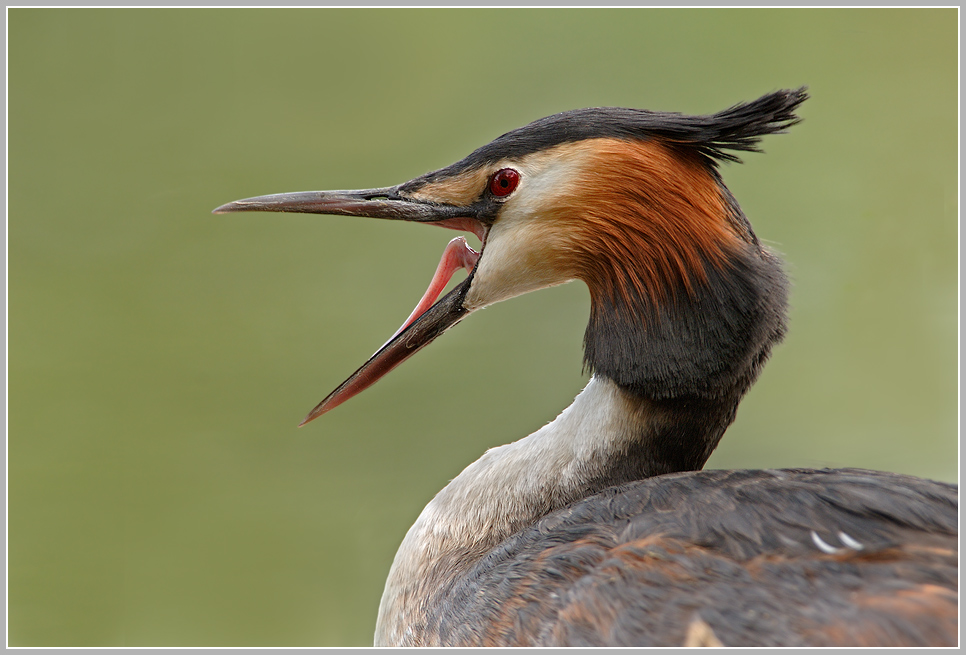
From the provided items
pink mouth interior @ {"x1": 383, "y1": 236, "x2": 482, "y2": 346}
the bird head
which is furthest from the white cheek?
pink mouth interior @ {"x1": 383, "y1": 236, "x2": 482, "y2": 346}

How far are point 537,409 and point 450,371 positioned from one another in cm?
50

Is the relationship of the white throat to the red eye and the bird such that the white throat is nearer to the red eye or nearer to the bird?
the bird

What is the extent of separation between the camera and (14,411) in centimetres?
374

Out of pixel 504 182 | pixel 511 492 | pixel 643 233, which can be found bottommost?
pixel 511 492

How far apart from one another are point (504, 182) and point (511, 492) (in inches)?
23.7

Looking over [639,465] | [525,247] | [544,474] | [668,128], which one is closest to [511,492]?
[544,474]

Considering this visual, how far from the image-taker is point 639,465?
4.94 ft

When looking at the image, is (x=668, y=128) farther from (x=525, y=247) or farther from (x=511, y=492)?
(x=511, y=492)

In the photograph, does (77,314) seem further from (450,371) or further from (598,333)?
(598,333)

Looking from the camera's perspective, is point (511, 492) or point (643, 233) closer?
point (643, 233)

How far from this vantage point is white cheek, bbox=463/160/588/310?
1.47 metres

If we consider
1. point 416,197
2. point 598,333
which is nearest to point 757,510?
point 598,333

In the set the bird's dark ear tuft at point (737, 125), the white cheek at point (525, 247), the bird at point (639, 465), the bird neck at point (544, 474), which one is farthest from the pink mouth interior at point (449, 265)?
the bird's dark ear tuft at point (737, 125)

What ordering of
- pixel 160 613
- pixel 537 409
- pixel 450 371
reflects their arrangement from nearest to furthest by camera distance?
pixel 160 613 < pixel 537 409 < pixel 450 371
